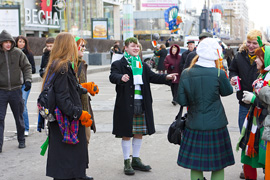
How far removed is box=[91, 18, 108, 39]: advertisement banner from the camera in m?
41.1

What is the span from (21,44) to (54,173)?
169 inches

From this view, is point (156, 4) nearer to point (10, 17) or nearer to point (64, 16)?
point (64, 16)

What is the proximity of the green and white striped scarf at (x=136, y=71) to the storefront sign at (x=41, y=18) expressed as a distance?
130ft

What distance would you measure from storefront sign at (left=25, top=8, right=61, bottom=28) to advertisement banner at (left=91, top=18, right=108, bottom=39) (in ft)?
23.8

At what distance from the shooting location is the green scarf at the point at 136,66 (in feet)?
18.1

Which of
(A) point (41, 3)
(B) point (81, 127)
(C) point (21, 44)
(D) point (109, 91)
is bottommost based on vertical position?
(D) point (109, 91)

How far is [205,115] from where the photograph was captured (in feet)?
13.7

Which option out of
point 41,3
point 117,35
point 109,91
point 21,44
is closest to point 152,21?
point 117,35

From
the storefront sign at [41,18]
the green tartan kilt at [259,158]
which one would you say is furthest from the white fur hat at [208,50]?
the storefront sign at [41,18]

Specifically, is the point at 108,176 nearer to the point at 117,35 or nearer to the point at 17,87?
the point at 17,87

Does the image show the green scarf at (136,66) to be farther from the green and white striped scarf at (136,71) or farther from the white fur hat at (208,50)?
the white fur hat at (208,50)

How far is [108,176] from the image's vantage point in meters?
5.56

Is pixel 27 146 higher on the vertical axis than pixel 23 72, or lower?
lower

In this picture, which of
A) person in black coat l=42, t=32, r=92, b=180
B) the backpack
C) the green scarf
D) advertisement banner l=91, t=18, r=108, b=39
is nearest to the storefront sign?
advertisement banner l=91, t=18, r=108, b=39
